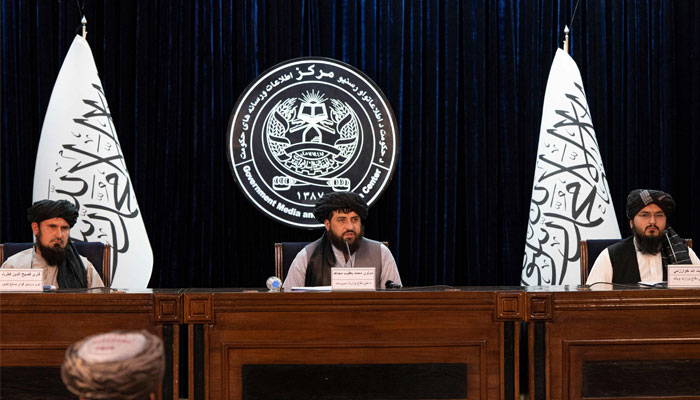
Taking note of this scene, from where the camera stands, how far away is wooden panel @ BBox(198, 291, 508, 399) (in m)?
2.36

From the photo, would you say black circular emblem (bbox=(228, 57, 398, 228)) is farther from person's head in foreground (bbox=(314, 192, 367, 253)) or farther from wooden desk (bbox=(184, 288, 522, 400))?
wooden desk (bbox=(184, 288, 522, 400))

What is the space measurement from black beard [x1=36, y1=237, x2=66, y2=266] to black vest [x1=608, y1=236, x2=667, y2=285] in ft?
8.62

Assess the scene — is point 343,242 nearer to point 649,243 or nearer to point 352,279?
point 352,279

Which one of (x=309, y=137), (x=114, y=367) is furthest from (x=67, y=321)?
(x=309, y=137)

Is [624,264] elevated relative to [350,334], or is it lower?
elevated

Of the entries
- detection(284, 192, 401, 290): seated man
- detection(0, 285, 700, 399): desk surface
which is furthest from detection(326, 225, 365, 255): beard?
detection(0, 285, 700, 399): desk surface

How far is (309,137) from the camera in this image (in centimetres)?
418

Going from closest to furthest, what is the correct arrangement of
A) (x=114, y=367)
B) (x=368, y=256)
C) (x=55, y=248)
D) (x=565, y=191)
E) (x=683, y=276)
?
(x=114, y=367), (x=683, y=276), (x=55, y=248), (x=368, y=256), (x=565, y=191)

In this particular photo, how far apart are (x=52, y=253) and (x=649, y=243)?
285 centimetres

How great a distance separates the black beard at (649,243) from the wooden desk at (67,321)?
2.28m

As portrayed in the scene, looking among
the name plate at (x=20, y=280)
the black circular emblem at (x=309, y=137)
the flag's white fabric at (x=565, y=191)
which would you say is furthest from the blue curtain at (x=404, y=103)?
the name plate at (x=20, y=280)

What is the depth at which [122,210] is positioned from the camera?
3.76m

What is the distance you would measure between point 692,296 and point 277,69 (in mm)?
2616

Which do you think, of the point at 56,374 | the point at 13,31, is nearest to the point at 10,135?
the point at 13,31
